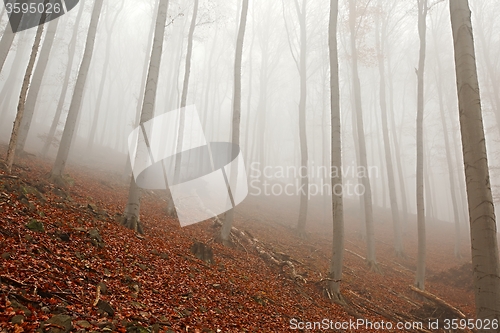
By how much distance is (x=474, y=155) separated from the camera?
3846 millimetres

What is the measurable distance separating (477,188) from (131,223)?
282 inches

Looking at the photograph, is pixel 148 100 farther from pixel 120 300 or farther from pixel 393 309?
pixel 393 309

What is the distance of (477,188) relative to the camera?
3.75m

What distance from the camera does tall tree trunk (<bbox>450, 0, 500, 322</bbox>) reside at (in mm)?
3537

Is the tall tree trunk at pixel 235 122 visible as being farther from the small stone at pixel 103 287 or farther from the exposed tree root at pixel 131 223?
the small stone at pixel 103 287

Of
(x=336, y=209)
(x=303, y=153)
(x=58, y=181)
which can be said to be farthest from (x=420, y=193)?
(x=58, y=181)

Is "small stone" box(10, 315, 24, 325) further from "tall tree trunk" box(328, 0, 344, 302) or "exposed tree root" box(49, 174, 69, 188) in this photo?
"exposed tree root" box(49, 174, 69, 188)

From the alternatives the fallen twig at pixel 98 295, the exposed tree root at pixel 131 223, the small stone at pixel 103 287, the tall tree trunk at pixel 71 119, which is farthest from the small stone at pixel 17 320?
the tall tree trunk at pixel 71 119

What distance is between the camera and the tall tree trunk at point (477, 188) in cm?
354

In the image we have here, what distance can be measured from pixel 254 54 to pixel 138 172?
2451 centimetres

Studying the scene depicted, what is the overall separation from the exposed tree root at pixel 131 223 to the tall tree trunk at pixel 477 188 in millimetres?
6860

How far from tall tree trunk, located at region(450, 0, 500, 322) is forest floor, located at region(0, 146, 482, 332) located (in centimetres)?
299

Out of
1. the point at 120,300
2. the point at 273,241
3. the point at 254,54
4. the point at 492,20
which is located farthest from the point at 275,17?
the point at 120,300

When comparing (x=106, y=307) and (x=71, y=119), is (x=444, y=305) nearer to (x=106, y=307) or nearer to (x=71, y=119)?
(x=106, y=307)
